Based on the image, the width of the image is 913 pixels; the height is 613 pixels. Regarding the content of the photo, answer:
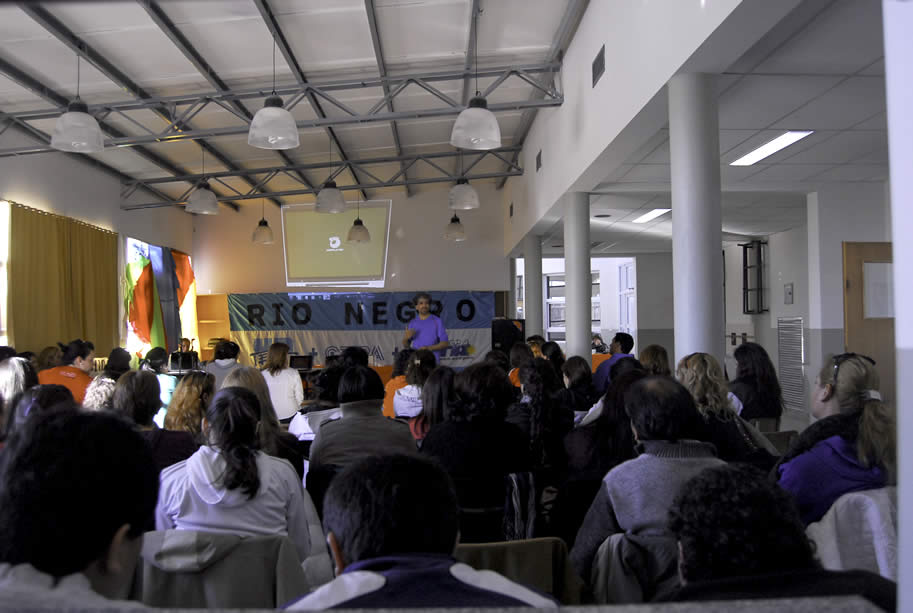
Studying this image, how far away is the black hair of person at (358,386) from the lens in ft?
8.72

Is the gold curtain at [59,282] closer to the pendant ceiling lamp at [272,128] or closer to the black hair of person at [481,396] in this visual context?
the pendant ceiling lamp at [272,128]

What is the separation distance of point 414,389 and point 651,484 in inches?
88.4

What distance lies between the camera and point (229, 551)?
1.68 meters

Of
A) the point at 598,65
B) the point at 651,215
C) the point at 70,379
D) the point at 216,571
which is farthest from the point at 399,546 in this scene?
the point at 651,215

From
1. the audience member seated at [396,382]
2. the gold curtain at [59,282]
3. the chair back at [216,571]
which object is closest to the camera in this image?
the chair back at [216,571]

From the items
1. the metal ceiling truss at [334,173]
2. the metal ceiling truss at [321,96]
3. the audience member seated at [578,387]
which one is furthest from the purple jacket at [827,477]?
the metal ceiling truss at [334,173]

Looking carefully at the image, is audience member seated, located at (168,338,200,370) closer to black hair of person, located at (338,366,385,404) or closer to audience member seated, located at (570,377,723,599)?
black hair of person, located at (338,366,385,404)

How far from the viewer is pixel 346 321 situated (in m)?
12.0

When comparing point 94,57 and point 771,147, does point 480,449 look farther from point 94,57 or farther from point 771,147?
point 94,57

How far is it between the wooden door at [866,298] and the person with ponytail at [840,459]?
5702 mm

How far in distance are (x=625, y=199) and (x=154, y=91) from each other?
540 centimetres

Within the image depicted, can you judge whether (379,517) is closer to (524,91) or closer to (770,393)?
(770,393)

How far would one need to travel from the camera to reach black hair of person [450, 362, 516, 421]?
2549 millimetres

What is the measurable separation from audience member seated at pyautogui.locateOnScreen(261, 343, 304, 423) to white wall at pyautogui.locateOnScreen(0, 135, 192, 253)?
4805mm
